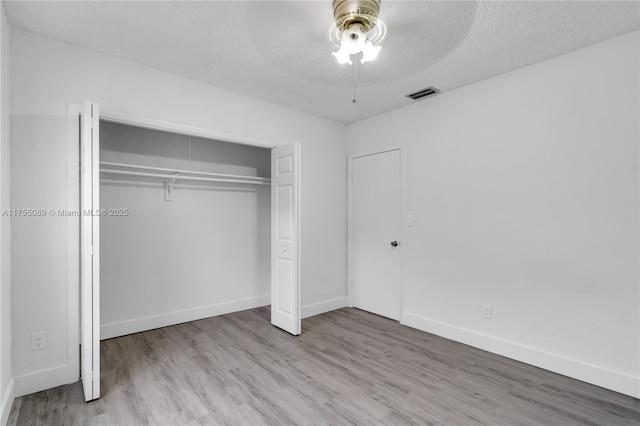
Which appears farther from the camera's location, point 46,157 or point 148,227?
point 148,227

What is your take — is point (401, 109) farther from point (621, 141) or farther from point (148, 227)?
point (148, 227)

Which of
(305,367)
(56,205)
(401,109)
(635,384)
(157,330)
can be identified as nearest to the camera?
(635,384)

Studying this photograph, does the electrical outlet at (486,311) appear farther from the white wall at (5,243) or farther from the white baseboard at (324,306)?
the white wall at (5,243)

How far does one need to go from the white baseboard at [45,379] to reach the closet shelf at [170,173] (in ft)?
5.58

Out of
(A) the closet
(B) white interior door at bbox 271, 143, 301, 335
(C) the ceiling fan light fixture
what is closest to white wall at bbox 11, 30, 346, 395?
(A) the closet

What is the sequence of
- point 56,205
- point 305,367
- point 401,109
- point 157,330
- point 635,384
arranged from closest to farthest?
point 635,384 < point 56,205 < point 305,367 < point 157,330 < point 401,109

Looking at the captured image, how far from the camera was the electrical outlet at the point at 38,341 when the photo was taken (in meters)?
2.30

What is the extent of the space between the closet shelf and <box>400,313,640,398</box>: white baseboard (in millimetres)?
2676

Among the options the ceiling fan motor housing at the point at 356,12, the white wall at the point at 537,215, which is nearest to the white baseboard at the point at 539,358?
the white wall at the point at 537,215

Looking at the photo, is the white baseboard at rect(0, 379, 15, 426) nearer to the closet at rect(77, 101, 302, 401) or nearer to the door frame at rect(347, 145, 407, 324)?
the closet at rect(77, 101, 302, 401)

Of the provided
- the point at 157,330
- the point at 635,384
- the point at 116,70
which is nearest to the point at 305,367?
the point at 157,330

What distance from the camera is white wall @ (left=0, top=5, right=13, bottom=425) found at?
1946mm

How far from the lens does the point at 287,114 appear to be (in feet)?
12.7

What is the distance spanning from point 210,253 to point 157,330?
1020mm
